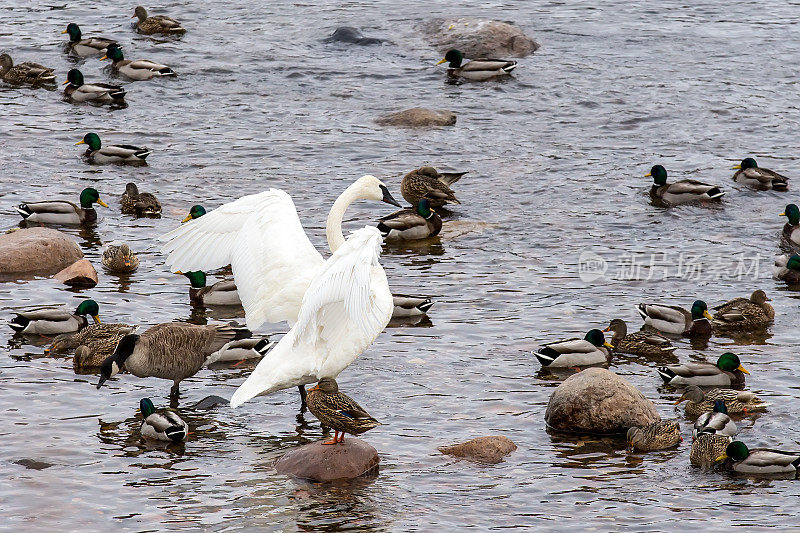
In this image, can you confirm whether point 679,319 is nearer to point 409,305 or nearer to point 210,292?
point 409,305

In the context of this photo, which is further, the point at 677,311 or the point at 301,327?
the point at 677,311

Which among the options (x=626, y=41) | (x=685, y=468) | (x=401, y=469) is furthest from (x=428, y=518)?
(x=626, y=41)

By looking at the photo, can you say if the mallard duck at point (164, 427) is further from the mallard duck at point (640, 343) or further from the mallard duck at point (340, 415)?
the mallard duck at point (640, 343)

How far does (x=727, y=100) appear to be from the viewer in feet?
78.2

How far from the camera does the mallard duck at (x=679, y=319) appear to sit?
45.1 ft

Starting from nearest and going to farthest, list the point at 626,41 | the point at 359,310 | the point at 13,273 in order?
the point at 359,310
the point at 13,273
the point at 626,41

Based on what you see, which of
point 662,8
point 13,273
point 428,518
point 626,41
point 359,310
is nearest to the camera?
point 428,518

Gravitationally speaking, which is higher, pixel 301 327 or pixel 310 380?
pixel 301 327

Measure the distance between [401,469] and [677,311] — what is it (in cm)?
490


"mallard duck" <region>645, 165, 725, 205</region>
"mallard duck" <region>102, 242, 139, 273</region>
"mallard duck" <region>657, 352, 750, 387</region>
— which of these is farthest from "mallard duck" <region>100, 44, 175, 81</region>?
"mallard duck" <region>657, 352, 750, 387</region>

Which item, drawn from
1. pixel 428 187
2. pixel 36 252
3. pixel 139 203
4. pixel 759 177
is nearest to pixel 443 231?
pixel 428 187

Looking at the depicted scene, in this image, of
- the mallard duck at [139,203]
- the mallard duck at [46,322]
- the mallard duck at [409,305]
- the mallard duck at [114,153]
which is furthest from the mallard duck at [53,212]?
the mallard duck at [409,305]

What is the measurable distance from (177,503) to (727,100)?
17381 millimetres

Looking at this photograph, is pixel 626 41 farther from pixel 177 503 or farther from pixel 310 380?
A: pixel 177 503
